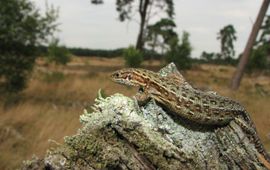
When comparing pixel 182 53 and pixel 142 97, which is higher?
pixel 142 97

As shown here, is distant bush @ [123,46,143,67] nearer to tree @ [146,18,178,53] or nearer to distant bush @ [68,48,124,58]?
tree @ [146,18,178,53]

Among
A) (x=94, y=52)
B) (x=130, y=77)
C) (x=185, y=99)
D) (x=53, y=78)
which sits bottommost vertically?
(x=94, y=52)

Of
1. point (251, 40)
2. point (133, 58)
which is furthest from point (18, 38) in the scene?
point (133, 58)

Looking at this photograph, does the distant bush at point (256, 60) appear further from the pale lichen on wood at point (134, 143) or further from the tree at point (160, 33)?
the pale lichen on wood at point (134, 143)

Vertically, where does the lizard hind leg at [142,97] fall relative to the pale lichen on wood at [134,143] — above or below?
above

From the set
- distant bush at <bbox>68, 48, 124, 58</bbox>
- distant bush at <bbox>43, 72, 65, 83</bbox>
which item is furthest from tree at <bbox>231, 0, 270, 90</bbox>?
distant bush at <bbox>68, 48, 124, 58</bbox>

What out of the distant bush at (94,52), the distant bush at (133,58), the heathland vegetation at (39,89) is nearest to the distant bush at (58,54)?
the heathland vegetation at (39,89)

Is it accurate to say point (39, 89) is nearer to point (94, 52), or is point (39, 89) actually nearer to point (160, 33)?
point (160, 33)

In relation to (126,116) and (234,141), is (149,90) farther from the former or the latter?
(234,141)

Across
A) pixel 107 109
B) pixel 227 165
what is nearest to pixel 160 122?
pixel 107 109
